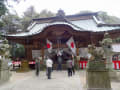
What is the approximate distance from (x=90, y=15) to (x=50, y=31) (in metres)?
7.12

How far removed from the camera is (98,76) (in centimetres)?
451

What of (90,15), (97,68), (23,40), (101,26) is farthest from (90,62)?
(90,15)

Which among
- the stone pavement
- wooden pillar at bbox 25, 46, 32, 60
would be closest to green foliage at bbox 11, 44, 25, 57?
wooden pillar at bbox 25, 46, 32, 60

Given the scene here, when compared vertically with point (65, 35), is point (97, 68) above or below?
below

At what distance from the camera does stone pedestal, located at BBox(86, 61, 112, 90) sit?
14.6 ft

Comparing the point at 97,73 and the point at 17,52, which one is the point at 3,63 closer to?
the point at 97,73

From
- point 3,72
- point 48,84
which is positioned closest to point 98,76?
point 48,84

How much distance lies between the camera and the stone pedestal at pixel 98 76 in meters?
4.45

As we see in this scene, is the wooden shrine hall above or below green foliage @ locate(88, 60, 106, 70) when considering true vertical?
above

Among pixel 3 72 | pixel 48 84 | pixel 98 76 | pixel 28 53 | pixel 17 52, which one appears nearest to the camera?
pixel 98 76

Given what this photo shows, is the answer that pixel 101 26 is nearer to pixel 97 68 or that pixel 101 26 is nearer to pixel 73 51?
pixel 73 51

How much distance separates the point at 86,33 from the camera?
10.9 metres

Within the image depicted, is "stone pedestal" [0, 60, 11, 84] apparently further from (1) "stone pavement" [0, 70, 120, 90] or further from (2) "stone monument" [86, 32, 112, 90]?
Answer: (2) "stone monument" [86, 32, 112, 90]


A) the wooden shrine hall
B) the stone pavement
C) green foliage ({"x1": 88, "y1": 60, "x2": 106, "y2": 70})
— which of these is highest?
the wooden shrine hall
